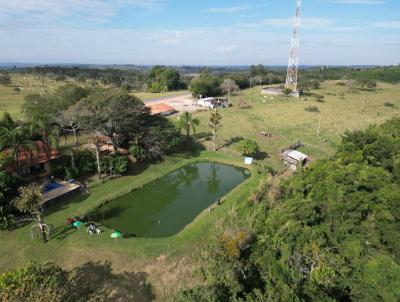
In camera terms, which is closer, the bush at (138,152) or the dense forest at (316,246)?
the dense forest at (316,246)

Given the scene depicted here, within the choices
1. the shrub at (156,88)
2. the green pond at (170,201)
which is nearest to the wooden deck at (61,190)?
the green pond at (170,201)

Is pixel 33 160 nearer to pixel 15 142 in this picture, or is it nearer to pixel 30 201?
pixel 15 142

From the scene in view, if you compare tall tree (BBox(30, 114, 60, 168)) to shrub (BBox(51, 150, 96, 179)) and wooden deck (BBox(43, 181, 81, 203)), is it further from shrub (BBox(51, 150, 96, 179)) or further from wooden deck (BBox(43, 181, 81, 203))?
wooden deck (BBox(43, 181, 81, 203))

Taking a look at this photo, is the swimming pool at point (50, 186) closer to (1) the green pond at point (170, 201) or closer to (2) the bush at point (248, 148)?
(1) the green pond at point (170, 201)

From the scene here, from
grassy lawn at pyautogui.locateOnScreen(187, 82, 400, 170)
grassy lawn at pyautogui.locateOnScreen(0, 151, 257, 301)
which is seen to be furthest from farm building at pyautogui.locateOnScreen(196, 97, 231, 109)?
grassy lawn at pyautogui.locateOnScreen(0, 151, 257, 301)

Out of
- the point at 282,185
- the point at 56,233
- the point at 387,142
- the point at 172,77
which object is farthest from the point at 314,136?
the point at 172,77
